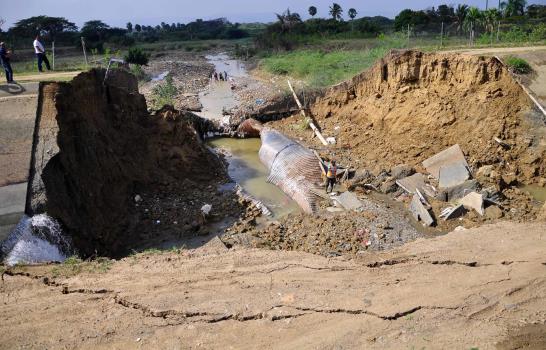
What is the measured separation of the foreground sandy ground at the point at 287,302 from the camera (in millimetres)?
5789

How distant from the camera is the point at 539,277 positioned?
7.01m

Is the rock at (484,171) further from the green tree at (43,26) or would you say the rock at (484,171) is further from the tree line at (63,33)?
the green tree at (43,26)

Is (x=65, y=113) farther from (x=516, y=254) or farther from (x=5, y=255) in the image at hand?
(x=516, y=254)

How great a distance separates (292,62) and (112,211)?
24.2 m

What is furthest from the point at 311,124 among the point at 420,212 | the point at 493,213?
the point at 493,213

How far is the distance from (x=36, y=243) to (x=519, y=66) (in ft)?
54.8

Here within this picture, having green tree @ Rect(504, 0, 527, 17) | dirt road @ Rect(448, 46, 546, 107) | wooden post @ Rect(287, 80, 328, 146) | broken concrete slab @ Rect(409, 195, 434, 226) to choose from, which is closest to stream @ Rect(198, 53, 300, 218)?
wooden post @ Rect(287, 80, 328, 146)

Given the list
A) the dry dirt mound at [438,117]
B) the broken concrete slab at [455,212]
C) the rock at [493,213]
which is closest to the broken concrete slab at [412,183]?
the dry dirt mound at [438,117]

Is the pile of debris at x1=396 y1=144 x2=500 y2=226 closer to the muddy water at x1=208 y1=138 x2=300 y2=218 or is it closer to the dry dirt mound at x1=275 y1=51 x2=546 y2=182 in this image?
the dry dirt mound at x1=275 y1=51 x2=546 y2=182

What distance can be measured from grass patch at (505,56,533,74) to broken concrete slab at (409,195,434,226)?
301 inches

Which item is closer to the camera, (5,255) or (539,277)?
(539,277)

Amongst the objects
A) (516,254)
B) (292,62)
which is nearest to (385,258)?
(516,254)

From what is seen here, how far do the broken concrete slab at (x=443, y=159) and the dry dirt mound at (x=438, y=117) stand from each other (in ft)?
1.52

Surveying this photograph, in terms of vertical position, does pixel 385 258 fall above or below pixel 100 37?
below
